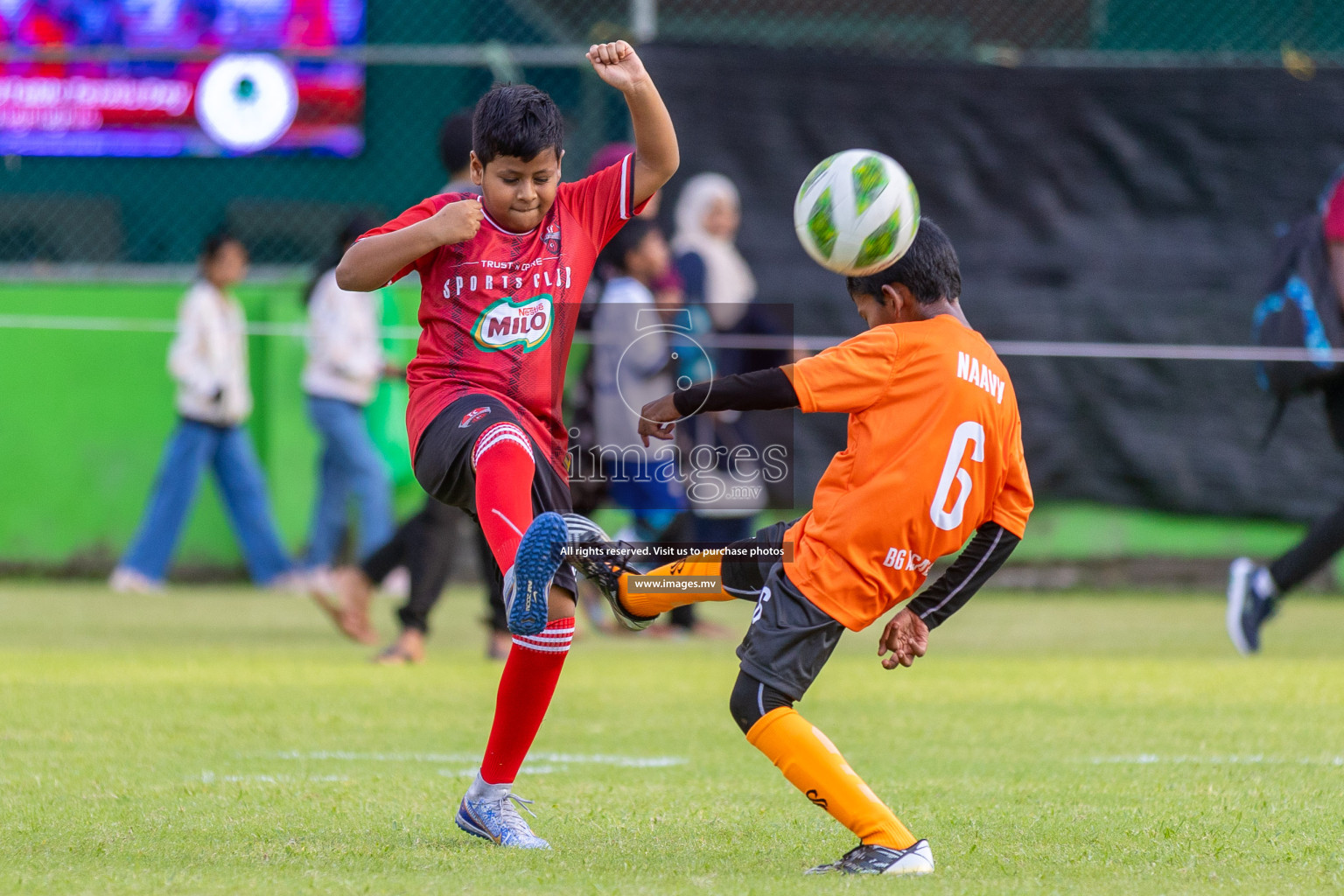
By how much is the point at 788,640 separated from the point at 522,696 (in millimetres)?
780

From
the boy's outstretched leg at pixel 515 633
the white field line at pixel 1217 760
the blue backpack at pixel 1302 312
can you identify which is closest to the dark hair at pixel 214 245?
the blue backpack at pixel 1302 312

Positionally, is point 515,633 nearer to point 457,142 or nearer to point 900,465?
point 900,465

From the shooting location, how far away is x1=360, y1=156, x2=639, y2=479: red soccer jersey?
13.4 ft

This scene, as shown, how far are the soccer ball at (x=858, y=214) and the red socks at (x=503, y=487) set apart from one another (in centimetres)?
85

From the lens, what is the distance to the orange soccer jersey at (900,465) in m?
3.54

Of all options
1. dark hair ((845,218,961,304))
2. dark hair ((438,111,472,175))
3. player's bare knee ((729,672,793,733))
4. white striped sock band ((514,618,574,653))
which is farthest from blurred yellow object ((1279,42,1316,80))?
player's bare knee ((729,672,793,733))

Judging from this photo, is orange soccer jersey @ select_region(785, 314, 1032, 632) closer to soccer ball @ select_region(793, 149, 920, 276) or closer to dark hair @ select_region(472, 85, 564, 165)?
soccer ball @ select_region(793, 149, 920, 276)

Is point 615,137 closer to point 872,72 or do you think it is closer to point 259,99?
point 872,72

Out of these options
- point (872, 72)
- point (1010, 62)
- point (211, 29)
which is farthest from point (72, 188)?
point (1010, 62)

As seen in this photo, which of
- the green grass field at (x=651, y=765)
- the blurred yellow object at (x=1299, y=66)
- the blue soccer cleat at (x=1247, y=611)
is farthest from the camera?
the blurred yellow object at (x=1299, y=66)

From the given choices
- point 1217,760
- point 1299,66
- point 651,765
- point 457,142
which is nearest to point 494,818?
point 651,765

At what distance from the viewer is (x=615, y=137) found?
11.2 m

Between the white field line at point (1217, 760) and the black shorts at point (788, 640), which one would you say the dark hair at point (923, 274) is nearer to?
the black shorts at point (788, 640)

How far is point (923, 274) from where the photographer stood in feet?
12.1
